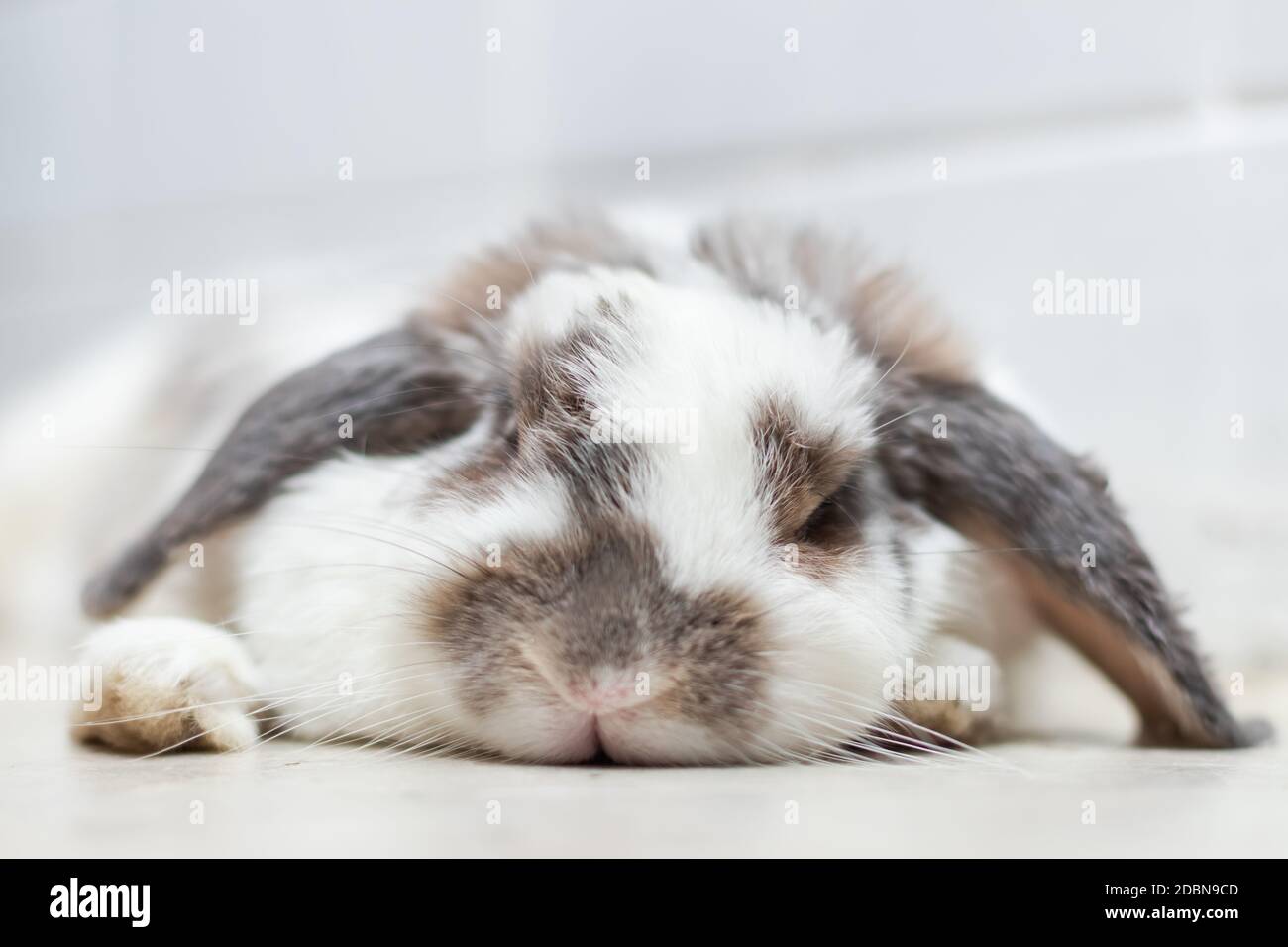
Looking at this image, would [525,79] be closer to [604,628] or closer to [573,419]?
[573,419]

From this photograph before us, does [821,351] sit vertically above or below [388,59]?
below

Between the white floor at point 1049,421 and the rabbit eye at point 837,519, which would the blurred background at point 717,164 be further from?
the rabbit eye at point 837,519

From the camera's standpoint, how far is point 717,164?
3.70 meters

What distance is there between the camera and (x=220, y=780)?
1.35 m

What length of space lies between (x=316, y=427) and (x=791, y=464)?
2.51 feet

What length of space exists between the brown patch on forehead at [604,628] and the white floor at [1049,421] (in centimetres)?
10

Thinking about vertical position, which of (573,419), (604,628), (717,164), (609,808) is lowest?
(609,808)

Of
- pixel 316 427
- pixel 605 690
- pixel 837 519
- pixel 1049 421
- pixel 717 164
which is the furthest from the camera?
pixel 717 164

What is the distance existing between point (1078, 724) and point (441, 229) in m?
2.42

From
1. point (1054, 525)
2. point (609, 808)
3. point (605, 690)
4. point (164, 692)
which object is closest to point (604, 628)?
point (605, 690)

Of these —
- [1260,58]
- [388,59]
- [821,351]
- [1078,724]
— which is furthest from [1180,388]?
[388,59]

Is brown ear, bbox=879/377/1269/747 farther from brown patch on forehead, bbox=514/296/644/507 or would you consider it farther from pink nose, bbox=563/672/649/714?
pink nose, bbox=563/672/649/714
